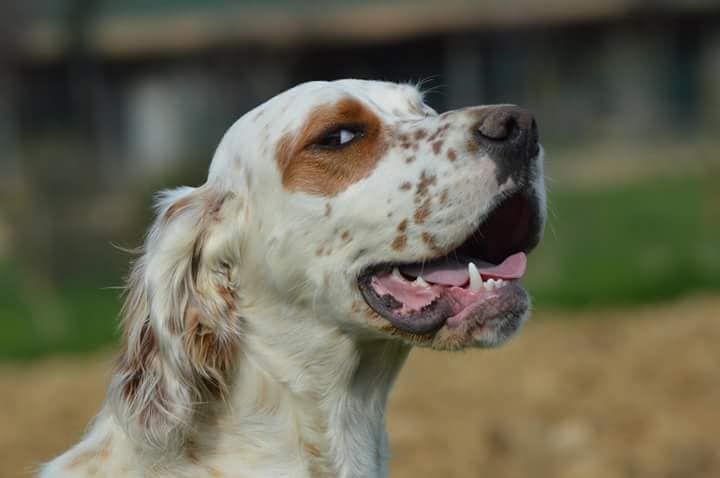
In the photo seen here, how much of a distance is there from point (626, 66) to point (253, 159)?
16537 millimetres

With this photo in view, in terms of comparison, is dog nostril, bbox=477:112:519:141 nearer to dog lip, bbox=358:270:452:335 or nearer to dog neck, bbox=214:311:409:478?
dog lip, bbox=358:270:452:335

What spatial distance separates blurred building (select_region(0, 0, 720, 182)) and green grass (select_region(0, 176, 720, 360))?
1.30m

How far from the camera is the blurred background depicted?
6.97 metres

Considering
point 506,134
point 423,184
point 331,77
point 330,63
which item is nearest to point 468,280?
point 423,184

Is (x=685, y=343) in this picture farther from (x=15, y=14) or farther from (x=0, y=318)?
(x=15, y=14)

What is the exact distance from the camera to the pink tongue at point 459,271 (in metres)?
3.22

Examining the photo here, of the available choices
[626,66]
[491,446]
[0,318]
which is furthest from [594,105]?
[491,446]

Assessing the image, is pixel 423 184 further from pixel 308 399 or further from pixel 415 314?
pixel 308 399

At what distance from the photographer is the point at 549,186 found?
354 inches

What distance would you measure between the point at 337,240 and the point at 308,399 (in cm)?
44

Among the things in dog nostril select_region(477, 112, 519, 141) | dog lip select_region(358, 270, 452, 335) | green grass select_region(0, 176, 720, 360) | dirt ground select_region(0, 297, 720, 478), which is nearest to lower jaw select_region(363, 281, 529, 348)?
dog lip select_region(358, 270, 452, 335)

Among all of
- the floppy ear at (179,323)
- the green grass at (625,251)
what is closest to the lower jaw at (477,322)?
the floppy ear at (179,323)

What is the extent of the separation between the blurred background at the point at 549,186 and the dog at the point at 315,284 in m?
1.07

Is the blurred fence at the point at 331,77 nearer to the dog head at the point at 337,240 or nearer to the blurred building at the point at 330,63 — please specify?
the blurred building at the point at 330,63
